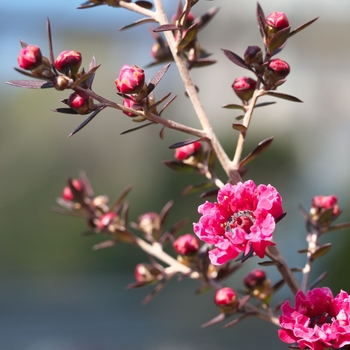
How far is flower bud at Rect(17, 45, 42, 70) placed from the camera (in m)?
0.48

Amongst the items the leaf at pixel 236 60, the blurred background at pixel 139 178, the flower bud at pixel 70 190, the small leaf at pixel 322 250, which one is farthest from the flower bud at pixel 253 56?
the blurred background at pixel 139 178

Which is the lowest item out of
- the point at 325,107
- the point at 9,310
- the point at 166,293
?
the point at 166,293

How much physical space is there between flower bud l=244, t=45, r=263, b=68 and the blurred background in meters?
4.40

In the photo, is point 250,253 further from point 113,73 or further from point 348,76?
point 113,73

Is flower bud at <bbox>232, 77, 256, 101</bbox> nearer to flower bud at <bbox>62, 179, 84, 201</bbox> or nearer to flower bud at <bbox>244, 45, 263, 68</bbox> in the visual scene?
flower bud at <bbox>244, 45, 263, 68</bbox>

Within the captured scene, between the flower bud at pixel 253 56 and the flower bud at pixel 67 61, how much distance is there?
0.19m

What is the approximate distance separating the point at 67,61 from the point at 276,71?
23cm

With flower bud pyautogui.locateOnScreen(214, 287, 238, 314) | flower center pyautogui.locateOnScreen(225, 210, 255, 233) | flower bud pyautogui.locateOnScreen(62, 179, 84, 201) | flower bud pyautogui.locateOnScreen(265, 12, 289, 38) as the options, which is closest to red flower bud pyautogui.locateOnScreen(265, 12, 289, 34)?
flower bud pyautogui.locateOnScreen(265, 12, 289, 38)

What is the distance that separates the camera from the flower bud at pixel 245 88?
0.63 meters

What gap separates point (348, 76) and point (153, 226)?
5.75 metres

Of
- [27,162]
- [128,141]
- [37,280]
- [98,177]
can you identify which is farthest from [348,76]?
[37,280]

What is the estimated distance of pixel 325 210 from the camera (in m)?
0.70

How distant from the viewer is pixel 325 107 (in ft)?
19.4

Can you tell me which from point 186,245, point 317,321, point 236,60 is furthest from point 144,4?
point 317,321
